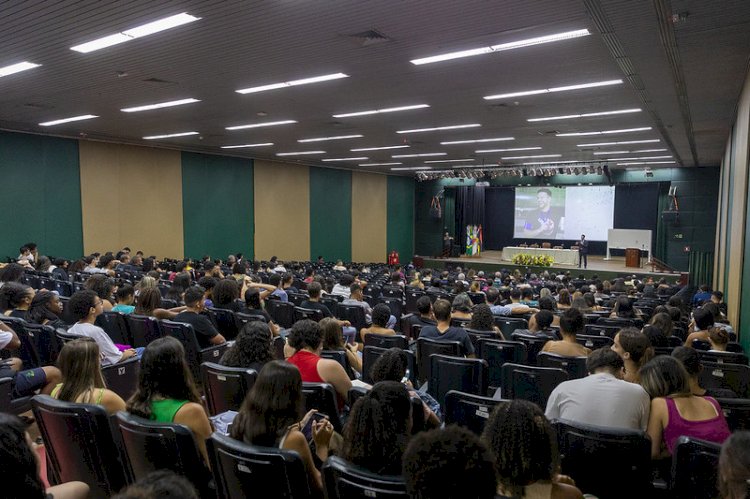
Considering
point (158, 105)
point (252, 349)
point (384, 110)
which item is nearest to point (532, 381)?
point (252, 349)

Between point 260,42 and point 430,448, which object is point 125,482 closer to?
point 430,448

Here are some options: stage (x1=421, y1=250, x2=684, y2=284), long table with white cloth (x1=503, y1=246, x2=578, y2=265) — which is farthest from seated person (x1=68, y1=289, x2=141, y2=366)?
long table with white cloth (x1=503, y1=246, x2=578, y2=265)

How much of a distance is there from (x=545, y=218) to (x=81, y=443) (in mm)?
28969

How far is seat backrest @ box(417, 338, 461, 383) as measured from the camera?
5.17 metres

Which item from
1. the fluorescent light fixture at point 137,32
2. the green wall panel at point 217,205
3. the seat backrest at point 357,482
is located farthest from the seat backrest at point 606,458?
the green wall panel at point 217,205

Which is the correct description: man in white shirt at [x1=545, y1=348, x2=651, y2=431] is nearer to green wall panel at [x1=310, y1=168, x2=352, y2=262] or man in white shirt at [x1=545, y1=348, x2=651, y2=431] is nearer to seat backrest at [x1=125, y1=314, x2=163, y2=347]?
seat backrest at [x1=125, y1=314, x2=163, y2=347]

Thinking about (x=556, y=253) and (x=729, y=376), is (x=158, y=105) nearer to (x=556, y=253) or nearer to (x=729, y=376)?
(x=729, y=376)

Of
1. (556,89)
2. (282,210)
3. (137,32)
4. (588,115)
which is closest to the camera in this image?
(137,32)

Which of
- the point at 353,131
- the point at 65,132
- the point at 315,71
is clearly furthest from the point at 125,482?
the point at 65,132

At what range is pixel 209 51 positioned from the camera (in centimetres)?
715

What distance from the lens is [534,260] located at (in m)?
24.9

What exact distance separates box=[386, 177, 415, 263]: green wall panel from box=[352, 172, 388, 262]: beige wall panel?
487 millimetres

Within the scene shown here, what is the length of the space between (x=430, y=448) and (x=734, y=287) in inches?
393

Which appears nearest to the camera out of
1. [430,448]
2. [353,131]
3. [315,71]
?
[430,448]
